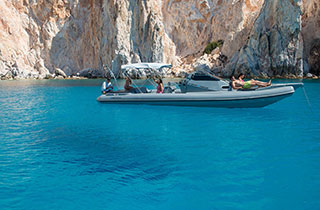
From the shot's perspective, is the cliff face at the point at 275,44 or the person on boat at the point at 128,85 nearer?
the person on boat at the point at 128,85

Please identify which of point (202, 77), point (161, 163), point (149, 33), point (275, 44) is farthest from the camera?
point (149, 33)

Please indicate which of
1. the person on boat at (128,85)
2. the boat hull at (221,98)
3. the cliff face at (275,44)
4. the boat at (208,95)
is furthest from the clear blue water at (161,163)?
the cliff face at (275,44)

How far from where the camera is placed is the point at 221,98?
13.4 m

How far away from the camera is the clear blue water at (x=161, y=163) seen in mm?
4879

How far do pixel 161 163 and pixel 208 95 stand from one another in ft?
25.6

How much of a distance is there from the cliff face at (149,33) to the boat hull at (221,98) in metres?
36.0

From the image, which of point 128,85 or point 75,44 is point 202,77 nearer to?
point 128,85

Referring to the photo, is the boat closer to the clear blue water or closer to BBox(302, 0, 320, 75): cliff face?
the clear blue water

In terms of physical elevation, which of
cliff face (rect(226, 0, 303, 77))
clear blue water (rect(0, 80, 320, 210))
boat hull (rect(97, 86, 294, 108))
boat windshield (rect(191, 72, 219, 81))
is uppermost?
cliff face (rect(226, 0, 303, 77))


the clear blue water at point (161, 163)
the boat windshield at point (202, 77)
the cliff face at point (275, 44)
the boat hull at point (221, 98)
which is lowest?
the clear blue water at point (161, 163)

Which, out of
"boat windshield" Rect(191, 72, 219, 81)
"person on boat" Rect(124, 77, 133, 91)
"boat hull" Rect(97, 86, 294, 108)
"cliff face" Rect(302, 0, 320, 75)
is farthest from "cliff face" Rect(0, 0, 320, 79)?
"boat hull" Rect(97, 86, 294, 108)

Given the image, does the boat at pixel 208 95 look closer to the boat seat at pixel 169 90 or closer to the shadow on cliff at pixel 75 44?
the boat seat at pixel 169 90

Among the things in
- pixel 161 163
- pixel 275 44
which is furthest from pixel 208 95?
pixel 275 44

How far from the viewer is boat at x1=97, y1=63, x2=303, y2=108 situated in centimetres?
1294
